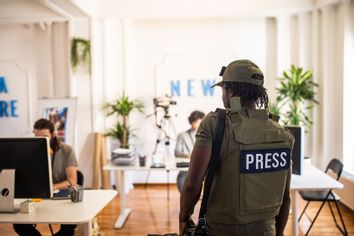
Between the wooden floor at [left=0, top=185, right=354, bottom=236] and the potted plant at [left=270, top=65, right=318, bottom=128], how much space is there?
1240 mm

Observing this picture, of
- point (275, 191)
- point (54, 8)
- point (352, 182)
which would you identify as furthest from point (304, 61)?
point (275, 191)

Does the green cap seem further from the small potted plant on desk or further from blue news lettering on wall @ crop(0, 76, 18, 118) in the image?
blue news lettering on wall @ crop(0, 76, 18, 118)

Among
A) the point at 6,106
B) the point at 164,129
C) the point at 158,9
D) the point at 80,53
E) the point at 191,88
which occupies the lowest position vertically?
the point at 164,129

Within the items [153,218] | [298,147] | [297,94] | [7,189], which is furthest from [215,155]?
[297,94]

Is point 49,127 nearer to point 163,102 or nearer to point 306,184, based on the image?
point 306,184

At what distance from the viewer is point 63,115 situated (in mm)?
5336

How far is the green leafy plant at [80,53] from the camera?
18.2 ft

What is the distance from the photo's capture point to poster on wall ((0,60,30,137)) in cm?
595

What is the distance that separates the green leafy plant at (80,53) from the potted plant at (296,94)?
117 inches

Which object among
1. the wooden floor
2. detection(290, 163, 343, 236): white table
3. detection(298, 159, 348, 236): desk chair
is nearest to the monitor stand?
the wooden floor

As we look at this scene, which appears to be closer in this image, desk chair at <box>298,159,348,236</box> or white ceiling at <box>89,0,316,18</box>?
desk chair at <box>298,159,348,236</box>

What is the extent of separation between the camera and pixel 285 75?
5.28m

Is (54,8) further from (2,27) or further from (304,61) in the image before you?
(304,61)

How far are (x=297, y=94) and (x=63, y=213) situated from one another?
12.9 feet
